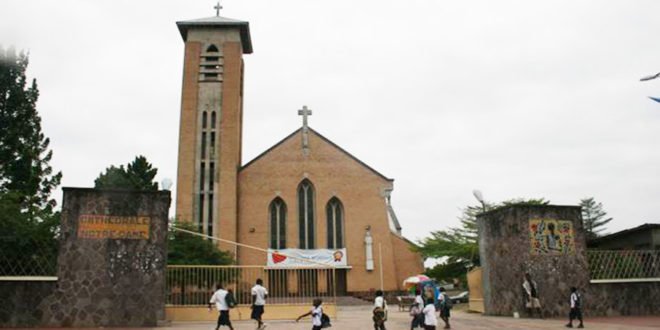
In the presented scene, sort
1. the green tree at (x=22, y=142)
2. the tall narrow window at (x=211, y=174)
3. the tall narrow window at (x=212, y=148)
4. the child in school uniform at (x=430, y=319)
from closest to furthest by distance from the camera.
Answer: the child in school uniform at (x=430, y=319), the green tree at (x=22, y=142), the tall narrow window at (x=211, y=174), the tall narrow window at (x=212, y=148)

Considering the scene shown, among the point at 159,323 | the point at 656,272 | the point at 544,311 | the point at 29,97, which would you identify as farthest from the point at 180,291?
the point at 29,97

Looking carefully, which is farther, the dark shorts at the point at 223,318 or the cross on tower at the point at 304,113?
the cross on tower at the point at 304,113

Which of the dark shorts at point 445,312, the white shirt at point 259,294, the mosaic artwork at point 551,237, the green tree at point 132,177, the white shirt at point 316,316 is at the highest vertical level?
the green tree at point 132,177

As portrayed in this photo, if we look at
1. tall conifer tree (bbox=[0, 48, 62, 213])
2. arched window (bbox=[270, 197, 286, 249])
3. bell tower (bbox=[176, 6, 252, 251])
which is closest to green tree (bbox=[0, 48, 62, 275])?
tall conifer tree (bbox=[0, 48, 62, 213])

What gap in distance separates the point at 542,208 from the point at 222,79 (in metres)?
23.8

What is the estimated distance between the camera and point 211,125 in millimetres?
36031

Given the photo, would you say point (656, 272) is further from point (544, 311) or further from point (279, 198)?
point (279, 198)

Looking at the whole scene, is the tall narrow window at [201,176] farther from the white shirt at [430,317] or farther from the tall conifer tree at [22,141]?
the white shirt at [430,317]

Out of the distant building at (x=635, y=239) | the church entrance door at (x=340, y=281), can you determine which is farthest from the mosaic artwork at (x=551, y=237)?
the church entrance door at (x=340, y=281)

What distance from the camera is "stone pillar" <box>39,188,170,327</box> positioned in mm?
A: 14398

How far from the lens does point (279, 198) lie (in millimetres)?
36094

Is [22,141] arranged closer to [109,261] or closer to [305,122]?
[305,122]

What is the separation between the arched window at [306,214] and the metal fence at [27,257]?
21.5 meters

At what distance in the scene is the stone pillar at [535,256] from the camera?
17.5 metres
